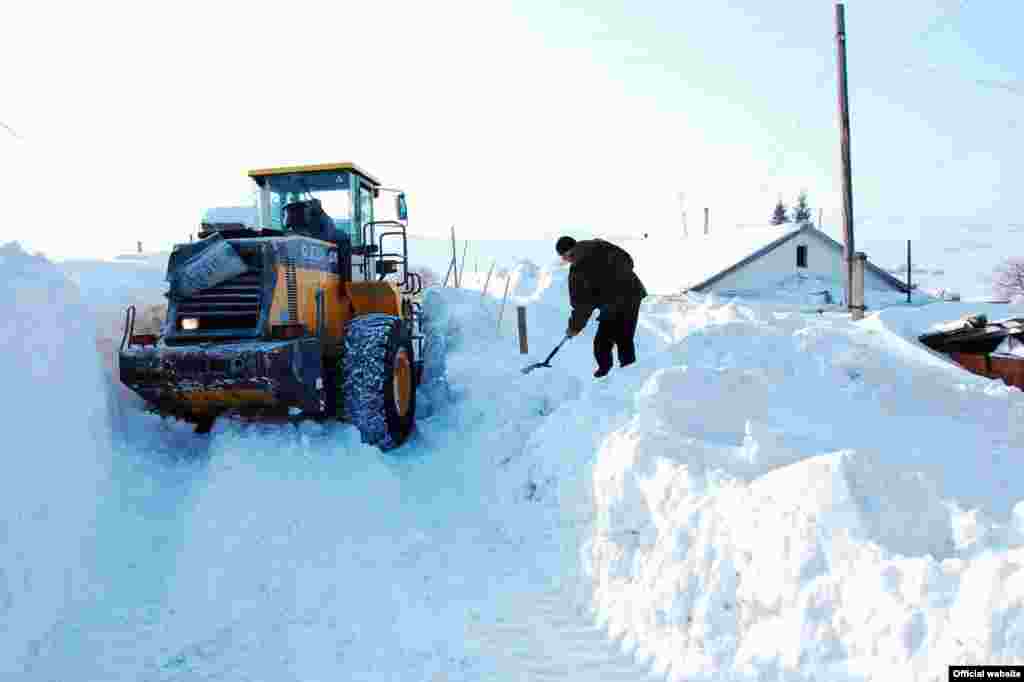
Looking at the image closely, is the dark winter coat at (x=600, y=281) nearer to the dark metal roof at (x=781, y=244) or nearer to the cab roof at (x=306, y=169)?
the cab roof at (x=306, y=169)

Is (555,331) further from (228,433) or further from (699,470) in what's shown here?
(699,470)

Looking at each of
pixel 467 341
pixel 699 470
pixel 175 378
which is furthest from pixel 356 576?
pixel 467 341

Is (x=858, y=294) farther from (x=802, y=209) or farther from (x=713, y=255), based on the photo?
(x=802, y=209)

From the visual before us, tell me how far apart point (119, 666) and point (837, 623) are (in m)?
3.09

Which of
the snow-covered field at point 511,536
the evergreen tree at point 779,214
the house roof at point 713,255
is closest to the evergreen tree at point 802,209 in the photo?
the evergreen tree at point 779,214

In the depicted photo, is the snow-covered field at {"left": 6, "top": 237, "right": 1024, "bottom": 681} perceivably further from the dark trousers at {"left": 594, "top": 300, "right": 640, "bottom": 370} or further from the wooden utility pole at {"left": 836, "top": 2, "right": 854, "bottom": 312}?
the wooden utility pole at {"left": 836, "top": 2, "right": 854, "bottom": 312}

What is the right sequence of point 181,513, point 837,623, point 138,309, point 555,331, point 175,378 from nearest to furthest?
point 837,623 < point 181,513 < point 175,378 < point 138,309 < point 555,331

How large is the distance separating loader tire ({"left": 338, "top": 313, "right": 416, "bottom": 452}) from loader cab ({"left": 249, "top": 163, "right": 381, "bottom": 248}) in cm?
159

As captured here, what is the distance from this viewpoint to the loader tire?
19.7ft

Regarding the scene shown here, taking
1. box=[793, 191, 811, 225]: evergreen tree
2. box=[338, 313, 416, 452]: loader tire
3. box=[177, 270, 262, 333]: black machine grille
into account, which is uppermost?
box=[793, 191, 811, 225]: evergreen tree

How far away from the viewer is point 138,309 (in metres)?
7.34

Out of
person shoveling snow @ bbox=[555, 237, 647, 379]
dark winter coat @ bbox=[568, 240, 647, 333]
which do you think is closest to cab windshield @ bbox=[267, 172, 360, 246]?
person shoveling snow @ bbox=[555, 237, 647, 379]

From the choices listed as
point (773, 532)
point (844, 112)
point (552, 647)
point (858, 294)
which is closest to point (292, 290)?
point (552, 647)

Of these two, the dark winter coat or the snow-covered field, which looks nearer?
the snow-covered field
